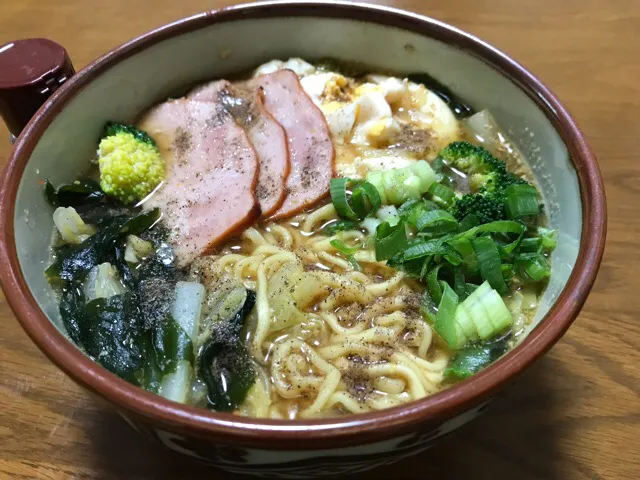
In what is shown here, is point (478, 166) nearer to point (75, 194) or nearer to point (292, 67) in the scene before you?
point (292, 67)

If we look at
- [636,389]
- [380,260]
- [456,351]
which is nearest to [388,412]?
[456,351]

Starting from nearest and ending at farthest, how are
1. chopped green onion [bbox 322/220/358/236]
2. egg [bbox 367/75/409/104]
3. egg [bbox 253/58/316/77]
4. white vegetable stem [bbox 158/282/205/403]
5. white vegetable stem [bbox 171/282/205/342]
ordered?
white vegetable stem [bbox 158/282/205/403], white vegetable stem [bbox 171/282/205/342], chopped green onion [bbox 322/220/358/236], egg [bbox 367/75/409/104], egg [bbox 253/58/316/77]

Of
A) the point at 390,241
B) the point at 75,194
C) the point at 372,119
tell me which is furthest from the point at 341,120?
the point at 75,194

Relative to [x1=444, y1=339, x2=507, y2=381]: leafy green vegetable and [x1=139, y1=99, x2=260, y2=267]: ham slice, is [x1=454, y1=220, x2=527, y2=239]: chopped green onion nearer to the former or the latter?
[x1=444, y1=339, x2=507, y2=381]: leafy green vegetable

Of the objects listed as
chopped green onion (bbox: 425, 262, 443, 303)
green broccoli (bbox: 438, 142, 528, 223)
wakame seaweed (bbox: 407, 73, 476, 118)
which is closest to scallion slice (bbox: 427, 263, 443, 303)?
chopped green onion (bbox: 425, 262, 443, 303)

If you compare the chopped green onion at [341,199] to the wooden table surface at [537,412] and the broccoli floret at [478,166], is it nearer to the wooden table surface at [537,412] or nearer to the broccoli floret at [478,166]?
the broccoli floret at [478,166]

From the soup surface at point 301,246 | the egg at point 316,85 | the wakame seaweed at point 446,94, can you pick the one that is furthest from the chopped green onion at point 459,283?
the egg at point 316,85
